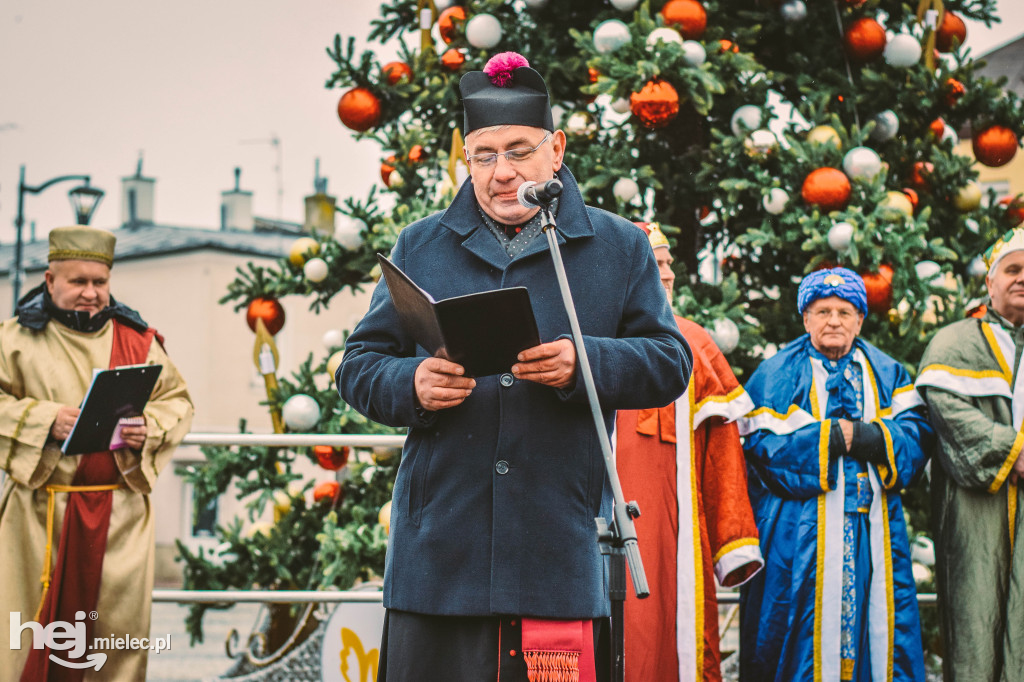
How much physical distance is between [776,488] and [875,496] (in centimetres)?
36

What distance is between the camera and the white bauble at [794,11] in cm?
597

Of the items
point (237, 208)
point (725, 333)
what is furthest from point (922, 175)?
point (237, 208)

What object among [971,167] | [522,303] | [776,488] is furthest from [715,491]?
[971,167]

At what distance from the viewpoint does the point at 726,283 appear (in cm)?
523

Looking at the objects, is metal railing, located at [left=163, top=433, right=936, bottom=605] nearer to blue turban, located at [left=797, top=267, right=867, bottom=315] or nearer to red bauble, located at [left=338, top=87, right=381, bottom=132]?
blue turban, located at [left=797, top=267, right=867, bottom=315]

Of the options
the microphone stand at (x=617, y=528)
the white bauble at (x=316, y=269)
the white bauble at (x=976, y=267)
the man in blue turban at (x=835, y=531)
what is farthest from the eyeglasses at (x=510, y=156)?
the white bauble at (x=976, y=267)

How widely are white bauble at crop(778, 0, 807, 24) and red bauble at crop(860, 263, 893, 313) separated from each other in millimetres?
1716

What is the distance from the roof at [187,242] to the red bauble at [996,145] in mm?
21772

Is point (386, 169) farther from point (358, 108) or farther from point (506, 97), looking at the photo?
point (506, 97)

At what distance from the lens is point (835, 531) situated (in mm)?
4008

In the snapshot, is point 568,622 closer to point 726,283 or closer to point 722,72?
point 726,283

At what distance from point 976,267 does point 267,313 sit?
12.7 feet

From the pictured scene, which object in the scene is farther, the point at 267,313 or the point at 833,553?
the point at 267,313

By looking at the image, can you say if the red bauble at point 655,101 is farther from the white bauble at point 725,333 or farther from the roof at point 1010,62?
the roof at point 1010,62
